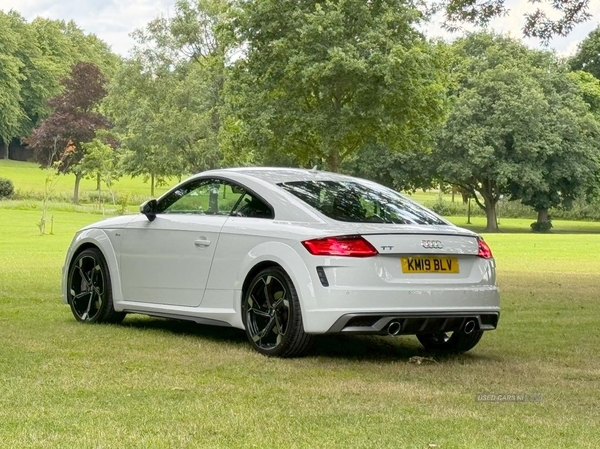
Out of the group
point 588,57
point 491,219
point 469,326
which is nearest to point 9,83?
point 588,57

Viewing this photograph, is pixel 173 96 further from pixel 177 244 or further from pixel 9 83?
pixel 177 244

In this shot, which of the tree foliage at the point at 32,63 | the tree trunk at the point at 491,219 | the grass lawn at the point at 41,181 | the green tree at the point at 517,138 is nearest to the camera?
the green tree at the point at 517,138

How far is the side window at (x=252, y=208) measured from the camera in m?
8.95

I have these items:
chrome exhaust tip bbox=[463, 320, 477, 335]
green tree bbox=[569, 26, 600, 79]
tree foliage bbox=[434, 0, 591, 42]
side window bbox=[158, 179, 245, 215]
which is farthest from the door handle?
green tree bbox=[569, 26, 600, 79]

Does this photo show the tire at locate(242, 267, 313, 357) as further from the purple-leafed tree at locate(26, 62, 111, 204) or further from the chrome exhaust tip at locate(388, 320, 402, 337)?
the purple-leafed tree at locate(26, 62, 111, 204)

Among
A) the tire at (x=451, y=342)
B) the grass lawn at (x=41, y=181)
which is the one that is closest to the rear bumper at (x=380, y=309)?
the tire at (x=451, y=342)

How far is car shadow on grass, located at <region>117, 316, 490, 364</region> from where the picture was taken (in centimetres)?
877

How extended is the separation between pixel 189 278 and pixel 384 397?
125 inches

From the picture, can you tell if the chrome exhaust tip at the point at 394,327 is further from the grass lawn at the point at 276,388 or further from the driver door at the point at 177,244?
the driver door at the point at 177,244

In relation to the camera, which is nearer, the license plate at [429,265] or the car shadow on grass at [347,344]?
the license plate at [429,265]

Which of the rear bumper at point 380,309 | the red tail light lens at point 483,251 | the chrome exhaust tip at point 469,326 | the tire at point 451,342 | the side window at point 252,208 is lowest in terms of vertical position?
the tire at point 451,342

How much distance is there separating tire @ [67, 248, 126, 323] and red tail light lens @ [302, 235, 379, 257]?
293cm

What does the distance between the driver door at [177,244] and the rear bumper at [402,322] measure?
5.36ft

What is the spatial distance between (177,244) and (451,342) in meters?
2.60
